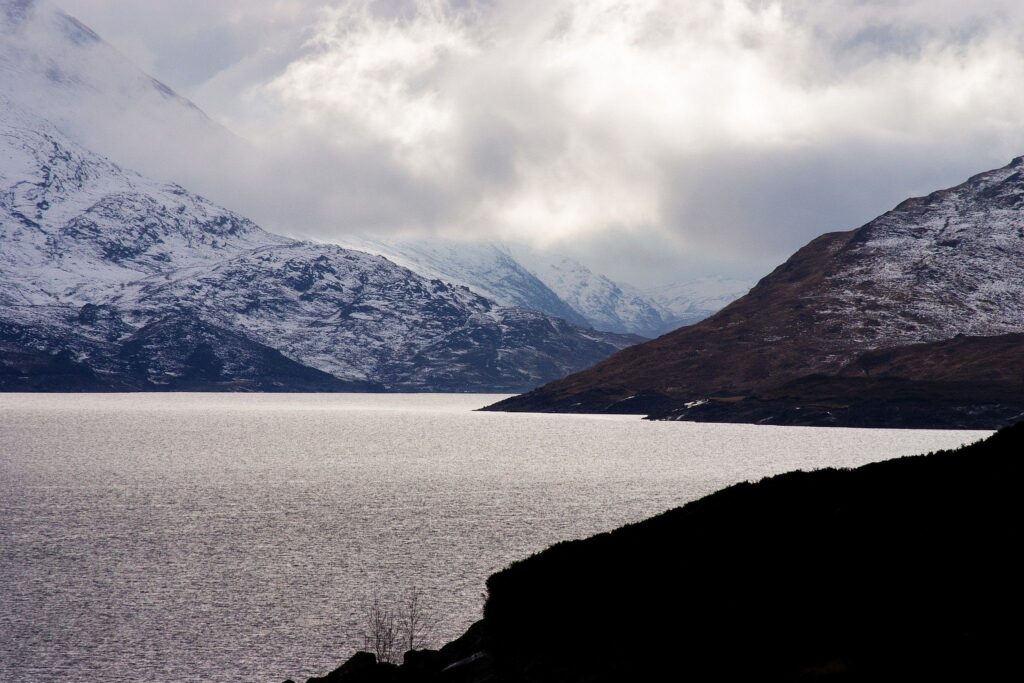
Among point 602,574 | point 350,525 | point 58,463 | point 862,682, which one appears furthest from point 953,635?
point 58,463

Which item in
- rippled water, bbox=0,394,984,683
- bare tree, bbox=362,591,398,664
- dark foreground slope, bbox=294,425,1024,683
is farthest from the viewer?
rippled water, bbox=0,394,984,683

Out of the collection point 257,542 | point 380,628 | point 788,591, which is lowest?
point 380,628

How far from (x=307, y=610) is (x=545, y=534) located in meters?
34.6

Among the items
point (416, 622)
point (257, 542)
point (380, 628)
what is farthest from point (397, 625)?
point (257, 542)

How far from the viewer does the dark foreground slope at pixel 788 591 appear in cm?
2358

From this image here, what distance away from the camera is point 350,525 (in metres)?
99.1

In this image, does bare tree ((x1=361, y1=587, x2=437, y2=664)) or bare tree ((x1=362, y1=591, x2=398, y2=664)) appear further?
bare tree ((x1=361, y1=587, x2=437, y2=664))

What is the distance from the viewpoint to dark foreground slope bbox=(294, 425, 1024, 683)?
2358 cm

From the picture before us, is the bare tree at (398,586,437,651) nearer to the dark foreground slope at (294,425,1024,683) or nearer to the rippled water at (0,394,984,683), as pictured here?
the rippled water at (0,394,984,683)

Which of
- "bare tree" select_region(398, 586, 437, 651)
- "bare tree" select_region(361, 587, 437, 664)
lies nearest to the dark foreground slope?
"bare tree" select_region(361, 587, 437, 664)

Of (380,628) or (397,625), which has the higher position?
(380,628)

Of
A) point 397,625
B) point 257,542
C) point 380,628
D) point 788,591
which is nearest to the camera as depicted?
point 788,591

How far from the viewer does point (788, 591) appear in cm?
2744

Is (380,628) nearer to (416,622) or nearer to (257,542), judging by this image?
(416,622)
